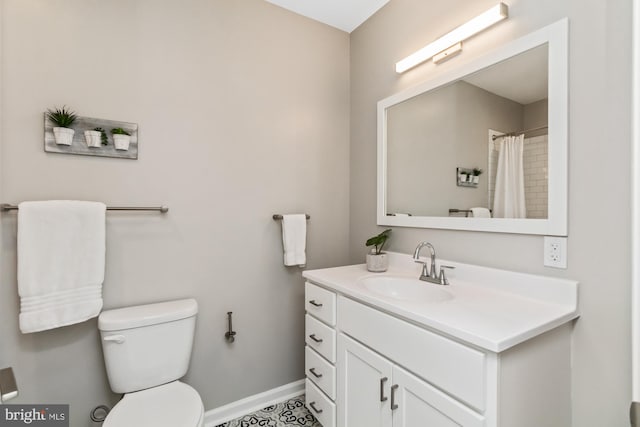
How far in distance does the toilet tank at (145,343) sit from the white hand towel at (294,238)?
2.04 feet

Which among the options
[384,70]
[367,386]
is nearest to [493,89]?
[384,70]

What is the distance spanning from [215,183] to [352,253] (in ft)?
3.58

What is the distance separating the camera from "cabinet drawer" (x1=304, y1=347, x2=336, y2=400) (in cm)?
146

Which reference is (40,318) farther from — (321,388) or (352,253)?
(352,253)

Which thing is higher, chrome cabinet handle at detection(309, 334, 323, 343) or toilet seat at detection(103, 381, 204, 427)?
chrome cabinet handle at detection(309, 334, 323, 343)

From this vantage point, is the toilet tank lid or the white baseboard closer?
the toilet tank lid

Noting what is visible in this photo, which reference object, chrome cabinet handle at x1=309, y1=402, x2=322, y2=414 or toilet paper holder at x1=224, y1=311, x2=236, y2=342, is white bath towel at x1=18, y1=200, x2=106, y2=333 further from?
chrome cabinet handle at x1=309, y1=402, x2=322, y2=414

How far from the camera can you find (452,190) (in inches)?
59.7

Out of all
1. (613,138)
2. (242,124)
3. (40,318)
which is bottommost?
(40,318)

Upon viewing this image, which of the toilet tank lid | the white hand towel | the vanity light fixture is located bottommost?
the toilet tank lid

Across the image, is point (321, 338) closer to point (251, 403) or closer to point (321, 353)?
point (321, 353)

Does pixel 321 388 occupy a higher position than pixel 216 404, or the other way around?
pixel 321 388

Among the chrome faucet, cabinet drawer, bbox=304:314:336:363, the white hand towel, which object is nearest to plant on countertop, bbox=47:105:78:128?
the white hand towel

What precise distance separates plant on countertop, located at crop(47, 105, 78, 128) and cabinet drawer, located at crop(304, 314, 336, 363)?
1.49 m
